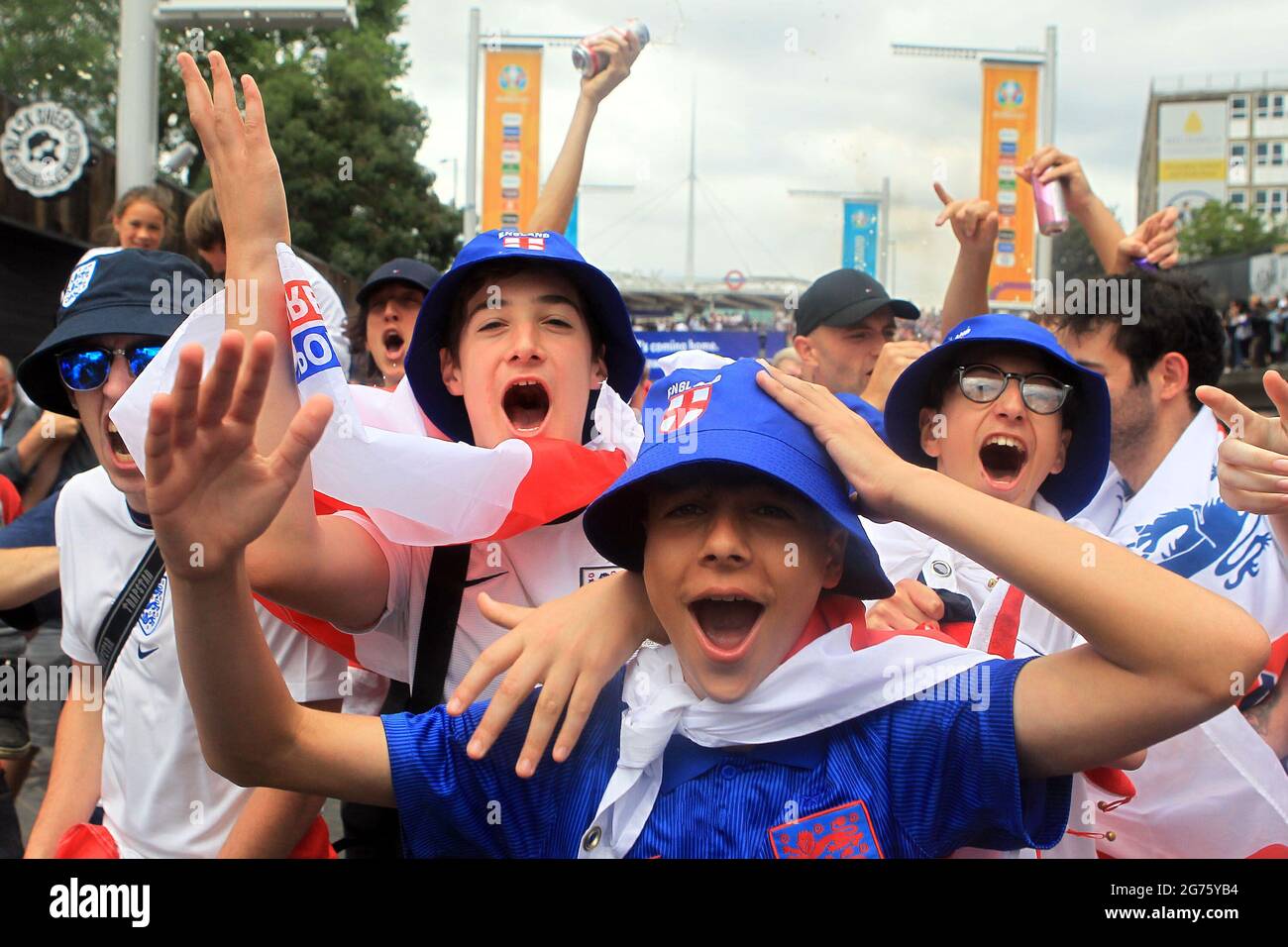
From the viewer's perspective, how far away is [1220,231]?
3994 centimetres

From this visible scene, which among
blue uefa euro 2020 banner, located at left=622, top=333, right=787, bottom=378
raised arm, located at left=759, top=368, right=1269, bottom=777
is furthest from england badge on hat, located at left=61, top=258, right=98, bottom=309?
blue uefa euro 2020 banner, located at left=622, top=333, right=787, bottom=378

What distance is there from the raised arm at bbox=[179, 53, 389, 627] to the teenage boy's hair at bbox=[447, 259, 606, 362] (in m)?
0.42

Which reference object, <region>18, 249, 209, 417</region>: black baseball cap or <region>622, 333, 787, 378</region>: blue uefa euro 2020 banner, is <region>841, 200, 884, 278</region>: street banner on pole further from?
<region>18, 249, 209, 417</region>: black baseball cap

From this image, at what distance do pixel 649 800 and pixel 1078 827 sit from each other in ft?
2.15

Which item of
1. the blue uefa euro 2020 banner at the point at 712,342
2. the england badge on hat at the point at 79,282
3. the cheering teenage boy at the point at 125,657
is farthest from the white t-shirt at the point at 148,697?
the blue uefa euro 2020 banner at the point at 712,342

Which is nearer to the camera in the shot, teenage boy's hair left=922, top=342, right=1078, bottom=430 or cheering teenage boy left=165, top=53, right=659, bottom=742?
cheering teenage boy left=165, top=53, right=659, bottom=742

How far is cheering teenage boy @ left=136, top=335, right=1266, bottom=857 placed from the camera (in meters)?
1.37

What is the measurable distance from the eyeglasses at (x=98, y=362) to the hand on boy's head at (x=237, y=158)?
0.50m

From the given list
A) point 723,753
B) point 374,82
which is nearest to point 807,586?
point 723,753

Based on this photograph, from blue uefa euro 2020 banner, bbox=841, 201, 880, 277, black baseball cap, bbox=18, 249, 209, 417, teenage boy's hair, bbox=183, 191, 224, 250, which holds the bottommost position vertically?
black baseball cap, bbox=18, 249, 209, 417

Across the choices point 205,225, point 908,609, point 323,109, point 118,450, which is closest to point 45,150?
point 205,225
